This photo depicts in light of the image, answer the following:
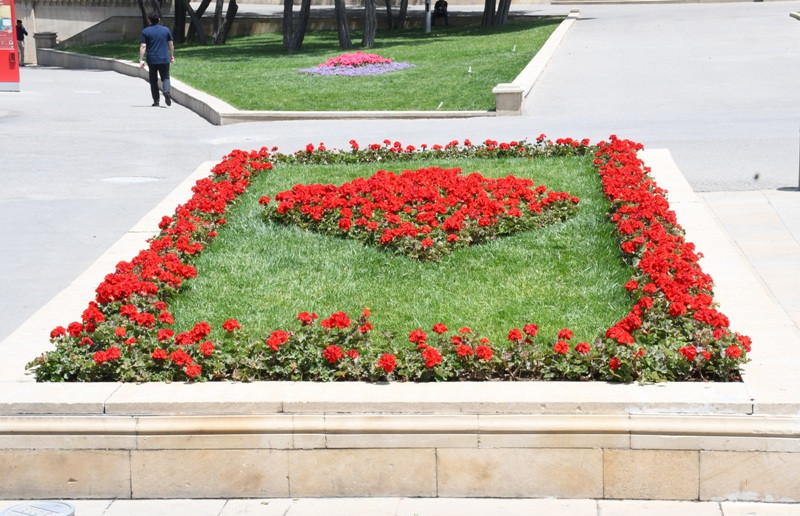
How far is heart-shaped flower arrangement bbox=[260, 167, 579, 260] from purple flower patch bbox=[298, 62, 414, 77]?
1626 cm

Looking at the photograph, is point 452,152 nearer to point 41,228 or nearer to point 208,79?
point 41,228

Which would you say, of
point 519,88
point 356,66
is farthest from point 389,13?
point 519,88

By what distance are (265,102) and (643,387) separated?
668 inches

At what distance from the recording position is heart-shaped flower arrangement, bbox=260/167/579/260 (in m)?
8.93

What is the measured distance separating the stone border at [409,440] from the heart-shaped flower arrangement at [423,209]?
124 inches

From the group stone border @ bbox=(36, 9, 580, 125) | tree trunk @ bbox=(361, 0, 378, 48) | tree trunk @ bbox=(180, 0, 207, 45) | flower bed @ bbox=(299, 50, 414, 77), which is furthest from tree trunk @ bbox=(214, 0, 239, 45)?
stone border @ bbox=(36, 9, 580, 125)

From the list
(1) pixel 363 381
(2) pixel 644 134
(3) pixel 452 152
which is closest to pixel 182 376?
(1) pixel 363 381

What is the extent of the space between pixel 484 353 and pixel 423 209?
3558mm

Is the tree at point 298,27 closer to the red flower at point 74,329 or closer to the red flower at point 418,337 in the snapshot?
the red flower at point 74,329

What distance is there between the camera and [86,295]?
25.7 ft

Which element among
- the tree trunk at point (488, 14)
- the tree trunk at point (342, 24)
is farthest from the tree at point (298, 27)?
the tree trunk at point (488, 14)

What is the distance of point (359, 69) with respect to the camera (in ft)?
88.2

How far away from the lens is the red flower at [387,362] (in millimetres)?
Answer: 5852

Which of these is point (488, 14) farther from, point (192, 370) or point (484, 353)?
point (192, 370)
